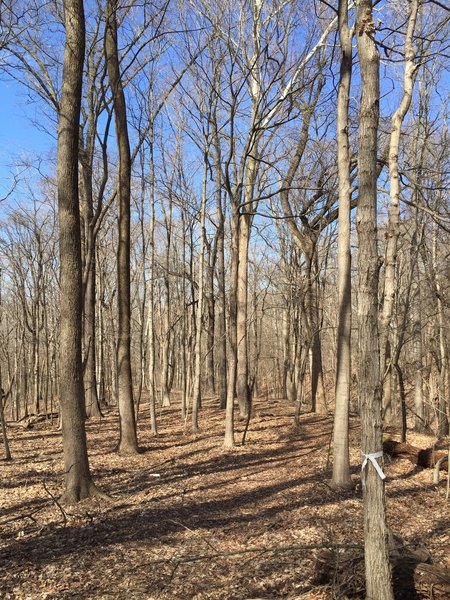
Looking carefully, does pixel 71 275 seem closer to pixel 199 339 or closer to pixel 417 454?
pixel 199 339

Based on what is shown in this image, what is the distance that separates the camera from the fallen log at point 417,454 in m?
8.53

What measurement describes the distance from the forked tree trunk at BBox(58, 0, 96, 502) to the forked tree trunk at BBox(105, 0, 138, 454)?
2.59 metres

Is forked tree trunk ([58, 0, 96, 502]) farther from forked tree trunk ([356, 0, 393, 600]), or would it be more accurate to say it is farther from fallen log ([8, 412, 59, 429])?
fallen log ([8, 412, 59, 429])

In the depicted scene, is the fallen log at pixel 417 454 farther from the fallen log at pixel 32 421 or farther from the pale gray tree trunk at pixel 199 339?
the fallen log at pixel 32 421

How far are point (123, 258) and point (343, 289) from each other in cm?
425

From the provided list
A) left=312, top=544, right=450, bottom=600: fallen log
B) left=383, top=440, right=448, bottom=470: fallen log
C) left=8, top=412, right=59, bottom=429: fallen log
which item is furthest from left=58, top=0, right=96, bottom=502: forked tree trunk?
left=8, top=412, right=59, bottom=429: fallen log

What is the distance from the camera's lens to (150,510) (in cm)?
622

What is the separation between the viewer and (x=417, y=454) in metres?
8.91

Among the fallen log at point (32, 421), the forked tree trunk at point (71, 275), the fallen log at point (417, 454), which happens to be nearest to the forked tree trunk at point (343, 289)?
the fallen log at point (417, 454)

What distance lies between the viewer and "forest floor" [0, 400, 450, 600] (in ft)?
13.7

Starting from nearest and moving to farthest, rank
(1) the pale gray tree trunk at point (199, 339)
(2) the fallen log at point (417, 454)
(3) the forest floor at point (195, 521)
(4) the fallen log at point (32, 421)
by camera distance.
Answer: (3) the forest floor at point (195, 521) < (2) the fallen log at point (417, 454) < (1) the pale gray tree trunk at point (199, 339) < (4) the fallen log at point (32, 421)

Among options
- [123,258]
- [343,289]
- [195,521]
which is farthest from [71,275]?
[343,289]

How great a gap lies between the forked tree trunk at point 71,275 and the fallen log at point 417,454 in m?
5.67

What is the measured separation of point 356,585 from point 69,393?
4165 mm
